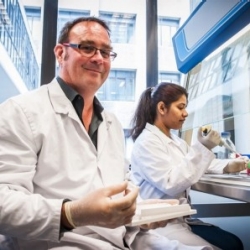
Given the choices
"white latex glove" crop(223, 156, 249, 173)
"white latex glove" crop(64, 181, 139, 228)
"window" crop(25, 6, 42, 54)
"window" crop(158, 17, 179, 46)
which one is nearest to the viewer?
"white latex glove" crop(64, 181, 139, 228)

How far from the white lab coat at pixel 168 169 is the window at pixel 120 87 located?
3.76ft

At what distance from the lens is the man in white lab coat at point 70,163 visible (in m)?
0.65

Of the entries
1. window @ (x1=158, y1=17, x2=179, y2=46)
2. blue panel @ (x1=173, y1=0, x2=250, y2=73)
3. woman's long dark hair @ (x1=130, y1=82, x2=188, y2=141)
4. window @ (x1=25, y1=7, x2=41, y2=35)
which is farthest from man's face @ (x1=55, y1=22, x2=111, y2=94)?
window @ (x1=158, y1=17, x2=179, y2=46)

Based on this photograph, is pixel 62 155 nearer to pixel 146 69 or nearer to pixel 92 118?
pixel 92 118

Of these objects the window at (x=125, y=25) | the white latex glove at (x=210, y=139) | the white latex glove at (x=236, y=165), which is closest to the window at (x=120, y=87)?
the window at (x=125, y=25)

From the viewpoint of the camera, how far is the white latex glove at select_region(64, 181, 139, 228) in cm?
61

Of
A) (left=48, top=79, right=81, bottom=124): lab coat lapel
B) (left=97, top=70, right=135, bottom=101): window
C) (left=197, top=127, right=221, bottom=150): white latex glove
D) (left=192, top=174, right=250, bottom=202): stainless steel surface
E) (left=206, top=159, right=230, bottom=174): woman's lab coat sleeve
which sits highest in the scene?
(left=97, top=70, right=135, bottom=101): window

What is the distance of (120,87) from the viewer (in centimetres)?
279

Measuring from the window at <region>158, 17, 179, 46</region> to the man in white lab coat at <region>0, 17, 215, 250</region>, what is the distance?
1.88m

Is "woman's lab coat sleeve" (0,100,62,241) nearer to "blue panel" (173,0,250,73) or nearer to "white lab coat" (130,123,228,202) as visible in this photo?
"white lab coat" (130,123,228,202)

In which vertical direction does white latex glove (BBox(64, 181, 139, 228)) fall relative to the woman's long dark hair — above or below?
below

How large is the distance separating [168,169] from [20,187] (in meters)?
0.76

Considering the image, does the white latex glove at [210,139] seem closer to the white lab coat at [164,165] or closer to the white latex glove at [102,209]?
the white lab coat at [164,165]

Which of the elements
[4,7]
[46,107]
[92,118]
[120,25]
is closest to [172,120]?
[92,118]
